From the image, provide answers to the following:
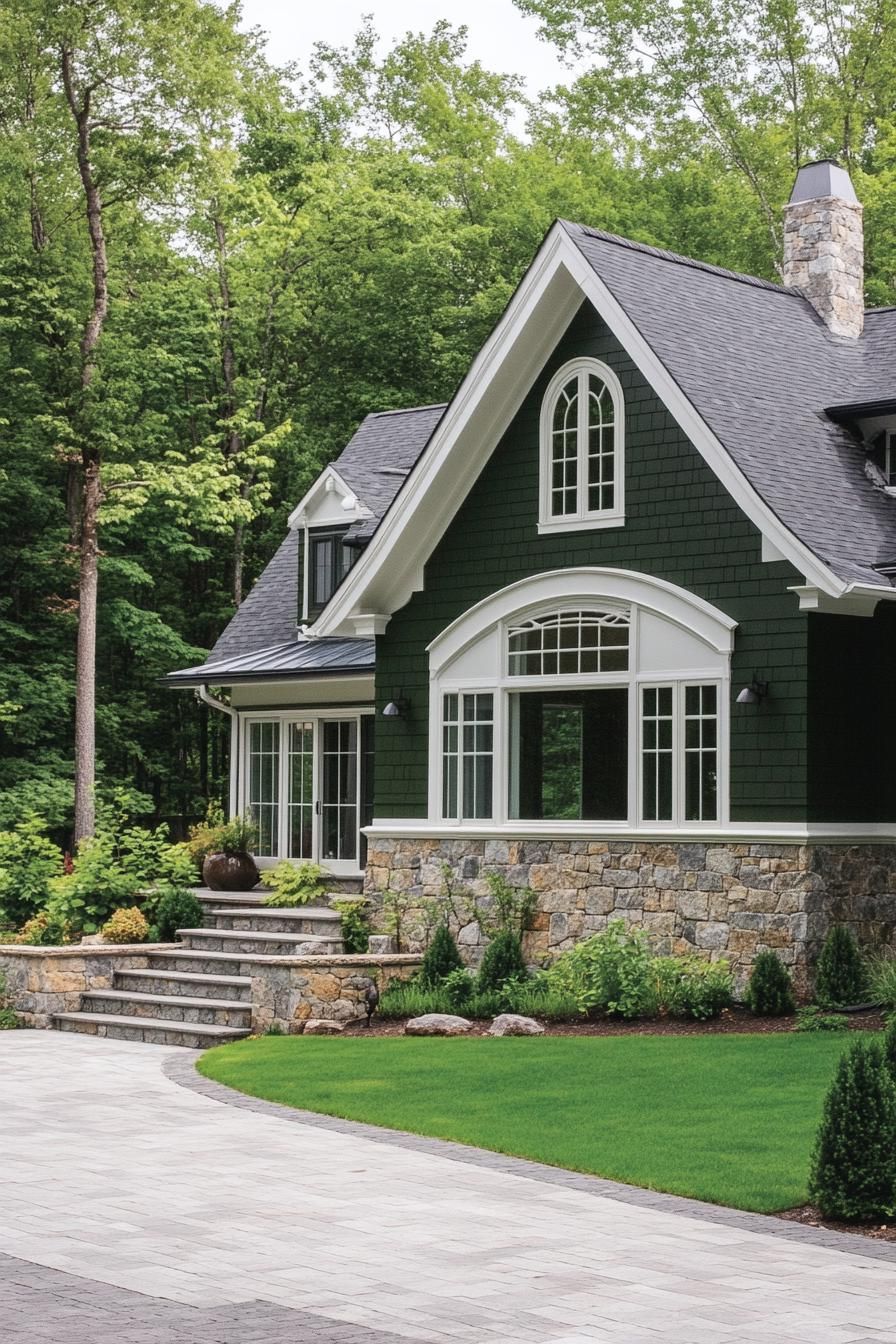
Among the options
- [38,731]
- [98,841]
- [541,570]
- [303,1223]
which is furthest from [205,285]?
[303,1223]

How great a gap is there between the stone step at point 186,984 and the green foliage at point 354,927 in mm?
1240

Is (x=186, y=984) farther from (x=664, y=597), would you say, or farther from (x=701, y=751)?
(x=664, y=597)

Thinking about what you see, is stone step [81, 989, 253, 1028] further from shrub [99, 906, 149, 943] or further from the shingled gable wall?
the shingled gable wall

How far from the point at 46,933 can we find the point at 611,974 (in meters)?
6.66

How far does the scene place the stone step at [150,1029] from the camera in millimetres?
15359

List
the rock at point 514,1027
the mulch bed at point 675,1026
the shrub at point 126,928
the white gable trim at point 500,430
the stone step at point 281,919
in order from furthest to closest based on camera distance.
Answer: the shrub at point 126,928
the stone step at point 281,919
the white gable trim at point 500,430
the rock at point 514,1027
the mulch bed at point 675,1026

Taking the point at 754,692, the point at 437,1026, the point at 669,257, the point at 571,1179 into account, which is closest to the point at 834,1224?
the point at 571,1179

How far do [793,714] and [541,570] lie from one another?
10.4ft

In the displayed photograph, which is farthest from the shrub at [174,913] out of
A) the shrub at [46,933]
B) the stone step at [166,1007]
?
the stone step at [166,1007]

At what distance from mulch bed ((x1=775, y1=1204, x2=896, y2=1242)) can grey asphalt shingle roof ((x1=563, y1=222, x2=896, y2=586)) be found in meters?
7.01

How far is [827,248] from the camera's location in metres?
19.3

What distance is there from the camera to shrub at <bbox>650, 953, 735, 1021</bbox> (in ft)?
47.6

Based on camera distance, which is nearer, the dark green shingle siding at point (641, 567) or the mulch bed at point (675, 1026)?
the mulch bed at point (675, 1026)

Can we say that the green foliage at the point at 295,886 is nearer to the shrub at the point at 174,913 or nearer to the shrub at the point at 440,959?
the shrub at the point at 174,913
